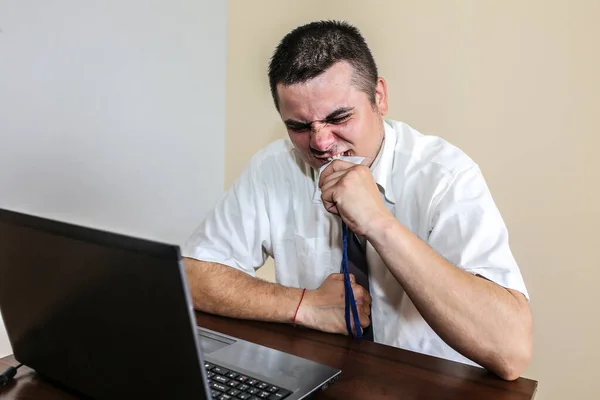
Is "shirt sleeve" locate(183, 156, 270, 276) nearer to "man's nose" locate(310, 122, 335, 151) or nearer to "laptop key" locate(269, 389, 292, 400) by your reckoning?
"man's nose" locate(310, 122, 335, 151)

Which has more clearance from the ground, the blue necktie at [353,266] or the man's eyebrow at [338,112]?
the man's eyebrow at [338,112]

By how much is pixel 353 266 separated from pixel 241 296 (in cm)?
26

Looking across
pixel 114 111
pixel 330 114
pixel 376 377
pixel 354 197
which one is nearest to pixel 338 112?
pixel 330 114

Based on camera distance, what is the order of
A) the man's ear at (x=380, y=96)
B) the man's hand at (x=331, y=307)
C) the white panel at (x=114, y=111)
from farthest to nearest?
the white panel at (x=114, y=111) < the man's ear at (x=380, y=96) < the man's hand at (x=331, y=307)

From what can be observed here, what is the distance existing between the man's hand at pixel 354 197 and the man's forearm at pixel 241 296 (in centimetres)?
22

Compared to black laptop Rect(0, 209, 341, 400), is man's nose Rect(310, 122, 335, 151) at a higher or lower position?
higher

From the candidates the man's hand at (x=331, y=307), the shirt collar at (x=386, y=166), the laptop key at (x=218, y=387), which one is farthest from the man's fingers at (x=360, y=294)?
the laptop key at (x=218, y=387)

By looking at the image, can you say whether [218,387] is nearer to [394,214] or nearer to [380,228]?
[380,228]

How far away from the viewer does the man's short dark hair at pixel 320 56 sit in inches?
46.3

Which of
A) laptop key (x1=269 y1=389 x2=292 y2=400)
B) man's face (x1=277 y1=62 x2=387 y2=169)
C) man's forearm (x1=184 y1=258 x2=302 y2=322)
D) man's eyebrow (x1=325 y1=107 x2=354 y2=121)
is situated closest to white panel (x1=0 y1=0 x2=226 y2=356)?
man's forearm (x1=184 y1=258 x2=302 y2=322)

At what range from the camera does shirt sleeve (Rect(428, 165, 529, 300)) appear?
39.2 inches

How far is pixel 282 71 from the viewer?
1214 millimetres

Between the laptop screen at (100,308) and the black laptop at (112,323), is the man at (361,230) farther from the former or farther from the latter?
the laptop screen at (100,308)

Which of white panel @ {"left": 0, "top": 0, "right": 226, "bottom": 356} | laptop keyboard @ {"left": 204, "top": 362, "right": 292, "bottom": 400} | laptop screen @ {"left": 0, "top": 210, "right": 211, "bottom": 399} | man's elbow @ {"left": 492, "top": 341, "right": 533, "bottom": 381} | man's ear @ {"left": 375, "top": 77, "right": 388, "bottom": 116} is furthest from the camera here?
white panel @ {"left": 0, "top": 0, "right": 226, "bottom": 356}
